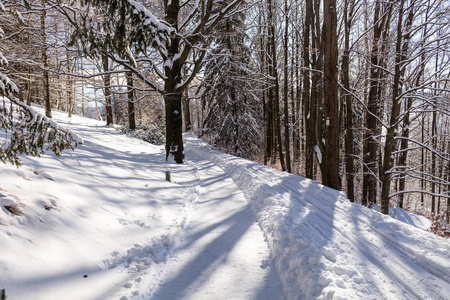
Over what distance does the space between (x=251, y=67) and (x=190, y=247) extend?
16176mm

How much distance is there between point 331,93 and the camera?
785 cm

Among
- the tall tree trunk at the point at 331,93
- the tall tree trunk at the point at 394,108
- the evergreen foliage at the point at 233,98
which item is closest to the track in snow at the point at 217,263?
the tall tree trunk at the point at 331,93

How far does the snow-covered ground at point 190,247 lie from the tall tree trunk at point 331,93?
2.40 meters

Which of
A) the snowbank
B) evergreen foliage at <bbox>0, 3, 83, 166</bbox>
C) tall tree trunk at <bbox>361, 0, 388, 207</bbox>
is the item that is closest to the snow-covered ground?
the snowbank

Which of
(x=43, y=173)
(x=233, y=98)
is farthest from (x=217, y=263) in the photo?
(x=233, y=98)

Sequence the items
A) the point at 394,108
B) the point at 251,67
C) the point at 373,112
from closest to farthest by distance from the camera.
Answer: the point at 394,108, the point at 373,112, the point at 251,67

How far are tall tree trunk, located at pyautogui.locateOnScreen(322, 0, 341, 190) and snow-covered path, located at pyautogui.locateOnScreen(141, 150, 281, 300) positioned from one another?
389cm

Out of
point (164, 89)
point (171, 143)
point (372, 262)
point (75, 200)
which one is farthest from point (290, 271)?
point (164, 89)

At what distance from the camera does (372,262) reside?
3295 millimetres

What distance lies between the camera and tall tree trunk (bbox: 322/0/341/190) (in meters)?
7.78

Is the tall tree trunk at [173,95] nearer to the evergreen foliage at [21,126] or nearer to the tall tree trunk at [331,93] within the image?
the tall tree trunk at [331,93]

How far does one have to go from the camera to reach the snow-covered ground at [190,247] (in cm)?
275

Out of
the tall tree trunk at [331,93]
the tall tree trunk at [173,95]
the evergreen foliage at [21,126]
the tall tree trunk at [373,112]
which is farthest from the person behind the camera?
the tall tree trunk at [373,112]

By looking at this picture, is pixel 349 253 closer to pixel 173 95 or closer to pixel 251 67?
pixel 173 95
